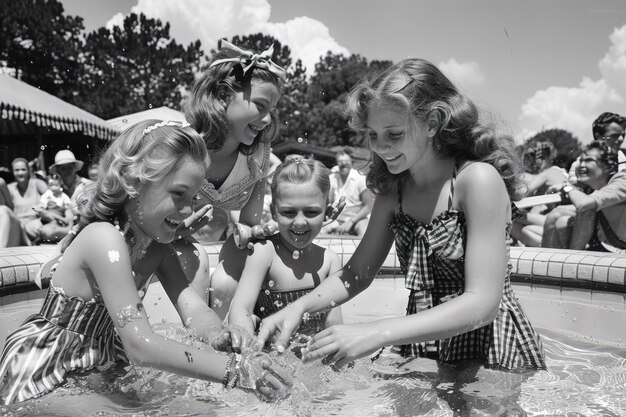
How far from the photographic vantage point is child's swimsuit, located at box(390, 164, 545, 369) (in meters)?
2.19

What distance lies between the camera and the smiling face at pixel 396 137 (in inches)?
84.3

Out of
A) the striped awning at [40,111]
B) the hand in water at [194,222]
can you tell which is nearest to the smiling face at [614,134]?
the hand in water at [194,222]

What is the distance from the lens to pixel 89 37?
37344 millimetres

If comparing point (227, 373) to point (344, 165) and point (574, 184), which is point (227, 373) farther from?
point (344, 165)

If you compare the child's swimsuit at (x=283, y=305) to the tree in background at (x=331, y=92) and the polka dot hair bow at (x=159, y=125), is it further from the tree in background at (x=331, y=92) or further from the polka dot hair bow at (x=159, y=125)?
the tree in background at (x=331, y=92)

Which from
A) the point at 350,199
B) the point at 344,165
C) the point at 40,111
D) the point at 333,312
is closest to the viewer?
the point at 333,312

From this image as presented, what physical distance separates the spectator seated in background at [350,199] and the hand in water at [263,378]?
4860 millimetres

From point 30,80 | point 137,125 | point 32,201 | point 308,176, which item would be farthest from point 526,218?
point 30,80

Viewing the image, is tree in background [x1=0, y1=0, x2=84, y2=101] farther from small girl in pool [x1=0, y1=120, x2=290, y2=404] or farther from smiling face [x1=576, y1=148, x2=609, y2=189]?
small girl in pool [x1=0, y1=120, x2=290, y2=404]

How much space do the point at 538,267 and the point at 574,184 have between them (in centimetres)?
228

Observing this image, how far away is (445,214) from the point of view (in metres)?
2.22

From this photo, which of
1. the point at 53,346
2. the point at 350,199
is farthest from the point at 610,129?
the point at 53,346

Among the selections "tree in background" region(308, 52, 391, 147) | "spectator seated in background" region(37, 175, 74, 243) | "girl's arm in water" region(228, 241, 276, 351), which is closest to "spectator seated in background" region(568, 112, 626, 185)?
"girl's arm in water" region(228, 241, 276, 351)

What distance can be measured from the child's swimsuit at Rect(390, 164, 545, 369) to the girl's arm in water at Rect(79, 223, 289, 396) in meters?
0.74
